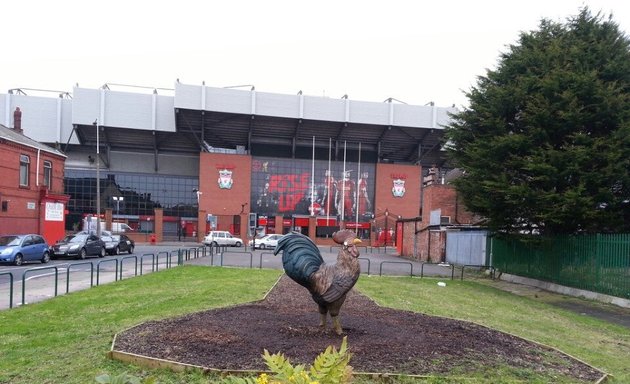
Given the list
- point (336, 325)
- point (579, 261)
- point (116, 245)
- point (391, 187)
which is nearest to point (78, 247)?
point (116, 245)

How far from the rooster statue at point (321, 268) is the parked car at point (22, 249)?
71.1 feet

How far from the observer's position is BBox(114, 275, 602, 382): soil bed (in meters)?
7.06

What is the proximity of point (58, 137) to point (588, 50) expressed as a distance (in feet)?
211

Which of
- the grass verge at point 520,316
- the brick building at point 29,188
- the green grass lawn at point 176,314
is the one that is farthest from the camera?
the brick building at point 29,188

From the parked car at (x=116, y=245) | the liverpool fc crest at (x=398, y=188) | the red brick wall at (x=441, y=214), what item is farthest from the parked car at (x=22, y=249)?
the liverpool fc crest at (x=398, y=188)

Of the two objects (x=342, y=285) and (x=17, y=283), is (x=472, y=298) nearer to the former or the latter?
(x=342, y=285)

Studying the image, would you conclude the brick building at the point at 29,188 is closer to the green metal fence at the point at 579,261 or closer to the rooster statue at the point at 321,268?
the green metal fence at the point at 579,261

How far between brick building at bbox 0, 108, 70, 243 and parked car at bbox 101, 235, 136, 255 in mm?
4280

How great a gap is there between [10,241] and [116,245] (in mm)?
10295

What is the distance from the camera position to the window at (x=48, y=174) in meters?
36.6

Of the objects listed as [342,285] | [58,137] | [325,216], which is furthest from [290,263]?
[58,137]

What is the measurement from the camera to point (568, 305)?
1683 cm

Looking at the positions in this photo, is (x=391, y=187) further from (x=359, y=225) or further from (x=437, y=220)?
(x=437, y=220)

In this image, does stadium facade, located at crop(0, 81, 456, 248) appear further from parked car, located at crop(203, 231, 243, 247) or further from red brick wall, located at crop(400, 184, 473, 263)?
red brick wall, located at crop(400, 184, 473, 263)
